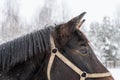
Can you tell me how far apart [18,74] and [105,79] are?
906mm

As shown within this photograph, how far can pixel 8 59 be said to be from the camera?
2988mm

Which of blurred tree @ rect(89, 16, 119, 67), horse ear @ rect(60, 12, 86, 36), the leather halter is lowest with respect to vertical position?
the leather halter

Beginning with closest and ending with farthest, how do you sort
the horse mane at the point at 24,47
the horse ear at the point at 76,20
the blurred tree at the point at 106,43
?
the horse mane at the point at 24,47 < the horse ear at the point at 76,20 < the blurred tree at the point at 106,43

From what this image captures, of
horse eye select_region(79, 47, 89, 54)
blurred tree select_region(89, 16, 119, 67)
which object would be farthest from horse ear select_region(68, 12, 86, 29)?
blurred tree select_region(89, 16, 119, 67)

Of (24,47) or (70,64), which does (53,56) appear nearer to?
(70,64)

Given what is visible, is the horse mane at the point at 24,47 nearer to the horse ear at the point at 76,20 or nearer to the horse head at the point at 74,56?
the horse head at the point at 74,56

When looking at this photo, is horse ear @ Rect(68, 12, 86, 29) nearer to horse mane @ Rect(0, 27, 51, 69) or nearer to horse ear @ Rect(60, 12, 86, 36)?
horse ear @ Rect(60, 12, 86, 36)

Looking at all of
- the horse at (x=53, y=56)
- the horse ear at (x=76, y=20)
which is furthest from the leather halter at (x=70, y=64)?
the horse ear at (x=76, y=20)

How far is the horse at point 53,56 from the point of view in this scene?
3027 mm

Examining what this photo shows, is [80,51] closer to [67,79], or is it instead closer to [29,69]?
[67,79]

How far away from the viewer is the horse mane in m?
2.99

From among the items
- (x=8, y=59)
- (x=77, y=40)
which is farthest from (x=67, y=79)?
(x=8, y=59)

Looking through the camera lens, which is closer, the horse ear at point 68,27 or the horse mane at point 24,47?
the horse mane at point 24,47

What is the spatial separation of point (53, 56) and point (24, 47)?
1.02 ft
